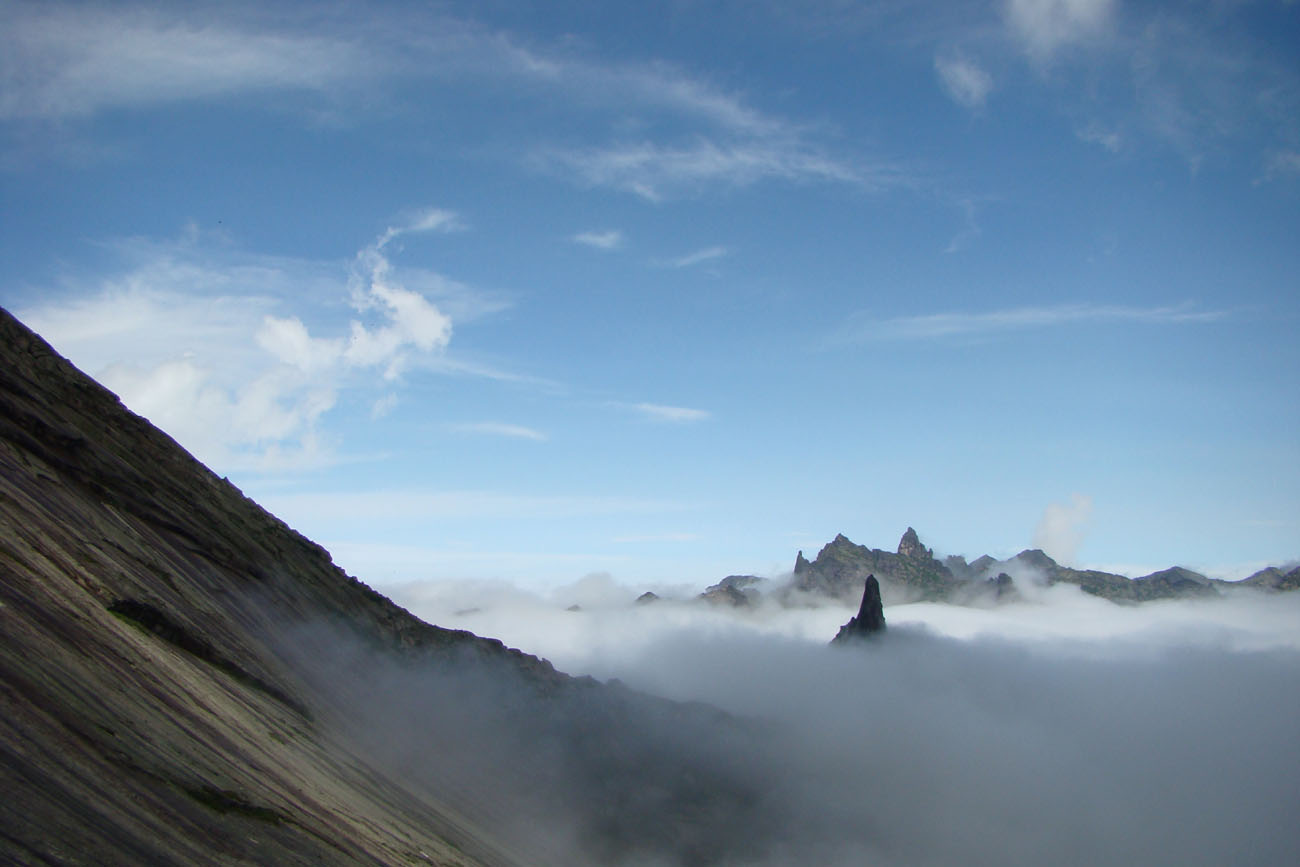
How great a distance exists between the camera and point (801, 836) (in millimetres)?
168500

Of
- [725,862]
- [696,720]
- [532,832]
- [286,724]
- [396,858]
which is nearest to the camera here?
[396,858]

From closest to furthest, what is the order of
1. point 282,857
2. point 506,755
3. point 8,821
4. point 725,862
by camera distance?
point 8,821, point 282,857, point 506,755, point 725,862

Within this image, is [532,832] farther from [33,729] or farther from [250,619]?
[33,729]

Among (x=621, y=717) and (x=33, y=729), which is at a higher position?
(x=33, y=729)

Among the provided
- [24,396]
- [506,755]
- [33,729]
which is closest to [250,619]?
[24,396]

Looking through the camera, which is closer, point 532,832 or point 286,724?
point 286,724

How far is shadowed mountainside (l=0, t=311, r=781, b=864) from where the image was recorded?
27016 mm

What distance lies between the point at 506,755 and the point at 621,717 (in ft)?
197

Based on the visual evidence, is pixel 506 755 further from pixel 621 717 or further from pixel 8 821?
pixel 8 821

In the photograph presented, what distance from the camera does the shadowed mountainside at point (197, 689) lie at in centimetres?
2702

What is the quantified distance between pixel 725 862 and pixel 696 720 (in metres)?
50.5

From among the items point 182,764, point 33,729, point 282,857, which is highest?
point 33,729

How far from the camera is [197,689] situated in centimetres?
4000

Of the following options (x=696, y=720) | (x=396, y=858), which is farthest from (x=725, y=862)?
Answer: (x=396, y=858)
